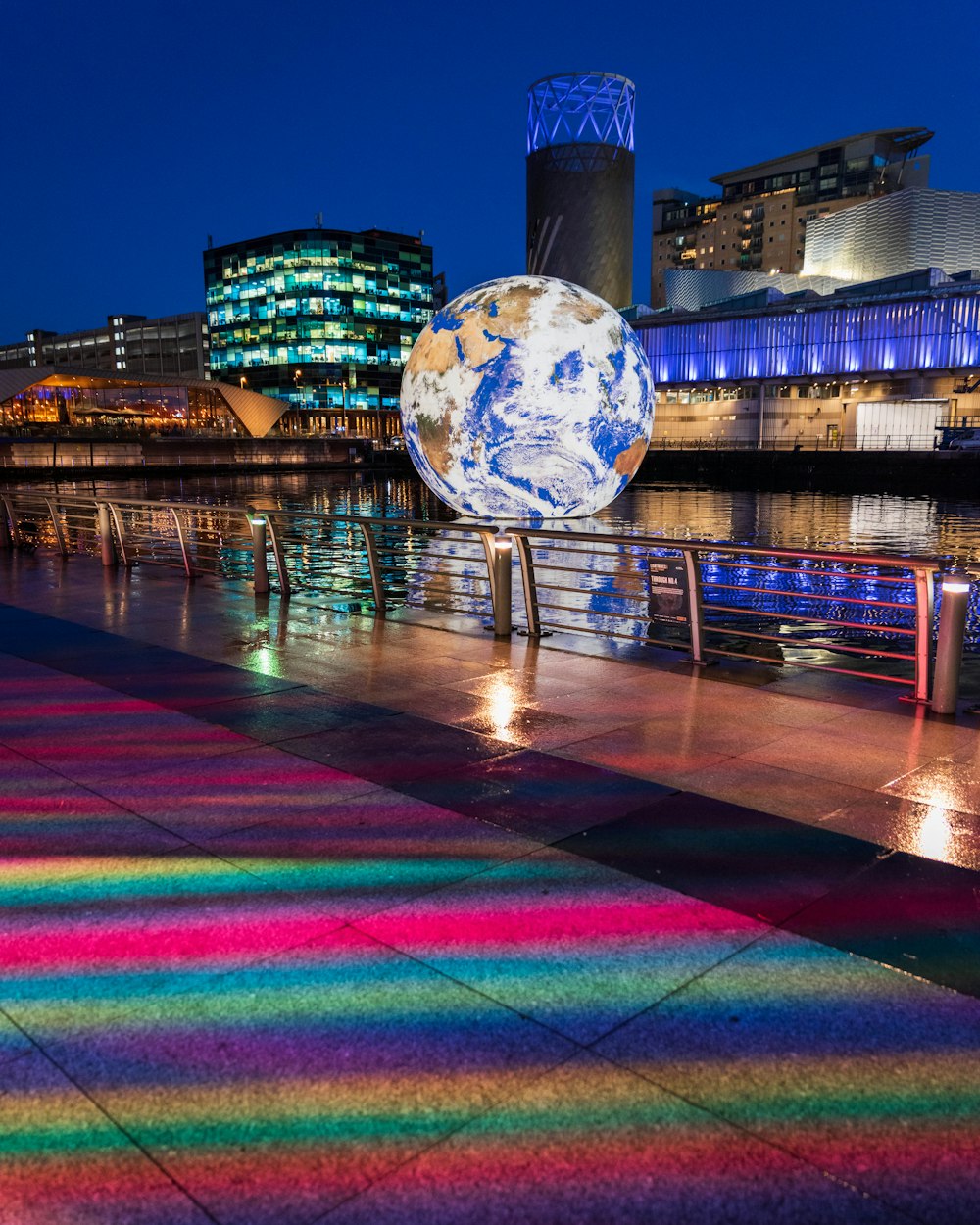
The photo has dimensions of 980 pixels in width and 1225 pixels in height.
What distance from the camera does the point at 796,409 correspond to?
8650cm

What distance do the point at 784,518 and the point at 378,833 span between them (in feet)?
100

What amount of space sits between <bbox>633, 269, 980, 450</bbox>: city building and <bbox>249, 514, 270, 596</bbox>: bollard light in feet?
199

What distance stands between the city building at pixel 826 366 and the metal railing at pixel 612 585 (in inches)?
2096

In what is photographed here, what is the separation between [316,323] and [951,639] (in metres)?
158

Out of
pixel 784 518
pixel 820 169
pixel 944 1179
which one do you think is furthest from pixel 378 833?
pixel 820 169

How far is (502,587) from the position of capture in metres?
9.60

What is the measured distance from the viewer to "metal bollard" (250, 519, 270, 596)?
39.9ft

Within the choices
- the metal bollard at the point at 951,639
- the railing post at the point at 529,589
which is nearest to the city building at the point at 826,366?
the railing post at the point at 529,589

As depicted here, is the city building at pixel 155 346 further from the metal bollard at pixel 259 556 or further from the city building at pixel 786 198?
the metal bollard at pixel 259 556

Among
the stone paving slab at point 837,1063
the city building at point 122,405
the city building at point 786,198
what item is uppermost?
the city building at point 786,198

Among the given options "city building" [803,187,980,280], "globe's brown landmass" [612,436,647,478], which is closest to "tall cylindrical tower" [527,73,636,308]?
"city building" [803,187,980,280]

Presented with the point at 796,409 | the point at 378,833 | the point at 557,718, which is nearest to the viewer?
the point at 378,833

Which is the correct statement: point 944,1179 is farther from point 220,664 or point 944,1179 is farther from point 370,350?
point 370,350

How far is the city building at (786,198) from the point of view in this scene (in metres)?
166
